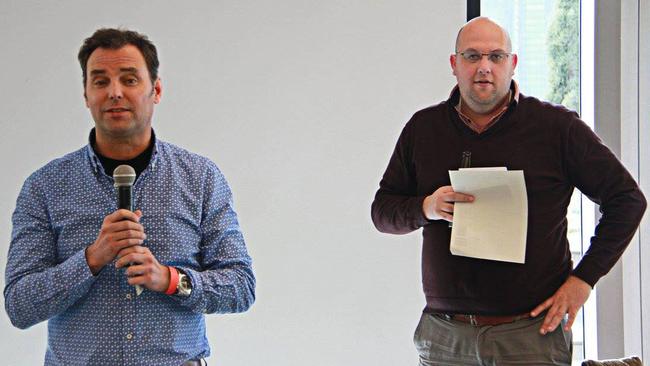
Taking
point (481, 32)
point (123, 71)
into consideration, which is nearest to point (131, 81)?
point (123, 71)

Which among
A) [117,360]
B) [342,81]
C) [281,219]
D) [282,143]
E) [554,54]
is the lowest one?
[117,360]

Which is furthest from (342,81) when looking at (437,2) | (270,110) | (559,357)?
(559,357)

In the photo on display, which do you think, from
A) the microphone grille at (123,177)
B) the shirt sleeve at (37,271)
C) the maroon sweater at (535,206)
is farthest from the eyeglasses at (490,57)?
the shirt sleeve at (37,271)

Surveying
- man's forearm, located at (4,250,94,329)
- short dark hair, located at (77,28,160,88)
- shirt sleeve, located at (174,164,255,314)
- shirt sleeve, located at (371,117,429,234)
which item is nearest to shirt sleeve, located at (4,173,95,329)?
man's forearm, located at (4,250,94,329)

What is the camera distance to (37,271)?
1963 mm

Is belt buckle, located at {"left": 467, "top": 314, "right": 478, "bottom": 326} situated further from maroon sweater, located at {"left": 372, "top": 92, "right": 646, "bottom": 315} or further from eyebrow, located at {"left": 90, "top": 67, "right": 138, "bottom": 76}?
eyebrow, located at {"left": 90, "top": 67, "right": 138, "bottom": 76}

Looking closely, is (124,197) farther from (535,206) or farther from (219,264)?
(535,206)

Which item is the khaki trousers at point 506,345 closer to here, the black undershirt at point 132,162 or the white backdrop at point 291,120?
the black undershirt at point 132,162

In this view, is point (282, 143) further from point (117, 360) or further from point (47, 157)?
point (117, 360)

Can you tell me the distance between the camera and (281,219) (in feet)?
11.4

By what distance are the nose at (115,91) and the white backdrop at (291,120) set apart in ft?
4.47

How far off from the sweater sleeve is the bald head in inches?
13.9

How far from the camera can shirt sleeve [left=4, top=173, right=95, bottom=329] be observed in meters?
1.89

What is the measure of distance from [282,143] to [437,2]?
975 mm
